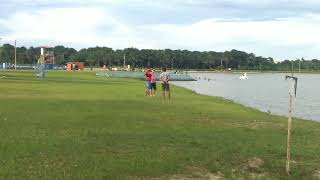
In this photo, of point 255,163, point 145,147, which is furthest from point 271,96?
point 255,163

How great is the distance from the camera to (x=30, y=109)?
23.5 meters

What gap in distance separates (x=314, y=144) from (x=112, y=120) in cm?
709

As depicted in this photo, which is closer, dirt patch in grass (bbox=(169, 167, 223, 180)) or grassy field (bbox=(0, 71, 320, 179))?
dirt patch in grass (bbox=(169, 167, 223, 180))

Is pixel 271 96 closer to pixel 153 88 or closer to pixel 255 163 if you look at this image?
pixel 153 88

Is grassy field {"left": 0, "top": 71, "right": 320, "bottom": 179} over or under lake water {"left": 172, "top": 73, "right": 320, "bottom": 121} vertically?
over

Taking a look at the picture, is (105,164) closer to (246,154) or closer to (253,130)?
(246,154)

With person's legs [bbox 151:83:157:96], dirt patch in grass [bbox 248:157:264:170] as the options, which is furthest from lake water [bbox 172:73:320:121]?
person's legs [bbox 151:83:157:96]

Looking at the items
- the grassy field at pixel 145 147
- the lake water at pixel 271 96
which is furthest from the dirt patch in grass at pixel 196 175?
the lake water at pixel 271 96

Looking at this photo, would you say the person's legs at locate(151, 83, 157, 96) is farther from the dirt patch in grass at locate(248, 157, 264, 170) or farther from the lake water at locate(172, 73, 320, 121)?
the dirt patch in grass at locate(248, 157, 264, 170)

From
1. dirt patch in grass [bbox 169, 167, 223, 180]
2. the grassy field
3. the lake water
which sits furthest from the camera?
the lake water

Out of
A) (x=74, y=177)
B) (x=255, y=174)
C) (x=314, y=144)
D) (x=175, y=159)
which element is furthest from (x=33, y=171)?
(x=314, y=144)

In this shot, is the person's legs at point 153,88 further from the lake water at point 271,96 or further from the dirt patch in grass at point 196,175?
the dirt patch in grass at point 196,175

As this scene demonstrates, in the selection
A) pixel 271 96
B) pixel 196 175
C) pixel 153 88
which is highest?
pixel 153 88

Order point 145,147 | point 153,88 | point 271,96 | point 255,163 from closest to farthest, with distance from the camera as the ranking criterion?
point 255,163
point 145,147
point 153,88
point 271,96
